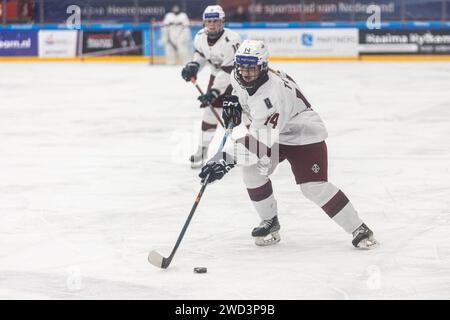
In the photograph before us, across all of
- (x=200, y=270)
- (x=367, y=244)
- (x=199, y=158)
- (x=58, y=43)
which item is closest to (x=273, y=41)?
(x=58, y=43)

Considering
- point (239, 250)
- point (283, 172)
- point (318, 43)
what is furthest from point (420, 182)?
point (318, 43)

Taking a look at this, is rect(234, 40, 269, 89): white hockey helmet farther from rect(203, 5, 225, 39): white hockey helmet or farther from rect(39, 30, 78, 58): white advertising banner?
rect(39, 30, 78, 58): white advertising banner

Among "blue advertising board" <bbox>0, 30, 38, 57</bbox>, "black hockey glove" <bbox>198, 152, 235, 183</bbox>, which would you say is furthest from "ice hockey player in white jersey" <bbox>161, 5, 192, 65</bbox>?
"black hockey glove" <bbox>198, 152, 235, 183</bbox>

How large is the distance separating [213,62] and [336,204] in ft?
11.2

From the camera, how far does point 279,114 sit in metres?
5.50

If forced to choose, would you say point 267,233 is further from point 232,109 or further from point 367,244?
point 232,109

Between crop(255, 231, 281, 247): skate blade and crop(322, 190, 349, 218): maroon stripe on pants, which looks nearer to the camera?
crop(322, 190, 349, 218): maroon stripe on pants

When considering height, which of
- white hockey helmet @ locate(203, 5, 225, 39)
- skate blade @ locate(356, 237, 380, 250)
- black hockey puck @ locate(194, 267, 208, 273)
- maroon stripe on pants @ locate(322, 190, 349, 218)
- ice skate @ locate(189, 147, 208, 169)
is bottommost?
black hockey puck @ locate(194, 267, 208, 273)

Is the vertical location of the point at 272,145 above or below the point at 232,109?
below

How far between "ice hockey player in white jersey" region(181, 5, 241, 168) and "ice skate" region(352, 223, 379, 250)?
2.99 m

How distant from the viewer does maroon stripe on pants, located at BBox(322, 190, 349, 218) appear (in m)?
5.71

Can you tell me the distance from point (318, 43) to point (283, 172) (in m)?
12.3

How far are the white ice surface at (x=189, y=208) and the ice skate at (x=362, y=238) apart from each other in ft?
0.16

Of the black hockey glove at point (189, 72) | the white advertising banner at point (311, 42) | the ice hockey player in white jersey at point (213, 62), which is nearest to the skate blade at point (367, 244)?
the ice hockey player in white jersey at point (213, 62)
